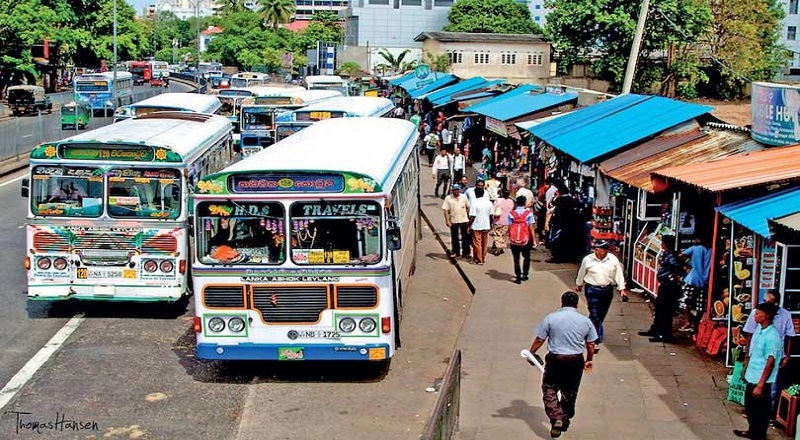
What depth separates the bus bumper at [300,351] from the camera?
37.2ft

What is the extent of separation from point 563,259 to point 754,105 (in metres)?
5.20

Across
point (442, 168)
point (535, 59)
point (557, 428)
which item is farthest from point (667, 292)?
point (535, 59)

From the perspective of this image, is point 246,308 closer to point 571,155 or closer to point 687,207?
point 687,207

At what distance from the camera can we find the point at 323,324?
1129 cm

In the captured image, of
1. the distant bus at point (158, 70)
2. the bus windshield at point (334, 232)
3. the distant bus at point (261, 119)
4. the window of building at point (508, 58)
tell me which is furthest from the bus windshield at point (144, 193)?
the distant bus at point (158, 70)

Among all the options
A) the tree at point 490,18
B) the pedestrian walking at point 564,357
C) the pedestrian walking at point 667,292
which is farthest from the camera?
the tree at point 490,18

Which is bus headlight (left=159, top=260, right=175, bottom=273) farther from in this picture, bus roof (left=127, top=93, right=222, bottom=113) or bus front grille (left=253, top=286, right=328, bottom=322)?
bus roof (left=127, top=93, right=222, bottom=113)

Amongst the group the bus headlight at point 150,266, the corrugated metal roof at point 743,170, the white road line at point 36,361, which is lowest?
the white road line at point 36,361

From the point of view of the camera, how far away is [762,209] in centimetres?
1093

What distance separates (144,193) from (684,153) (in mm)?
8453

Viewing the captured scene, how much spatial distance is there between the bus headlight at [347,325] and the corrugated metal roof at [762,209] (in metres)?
Answer: 4.43

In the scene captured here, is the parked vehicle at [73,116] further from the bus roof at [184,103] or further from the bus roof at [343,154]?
the bus roof at [343,154]

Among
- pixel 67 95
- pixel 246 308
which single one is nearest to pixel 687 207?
pixel 246 308

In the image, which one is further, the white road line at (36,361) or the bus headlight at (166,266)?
the bus headlight at (166,266)
